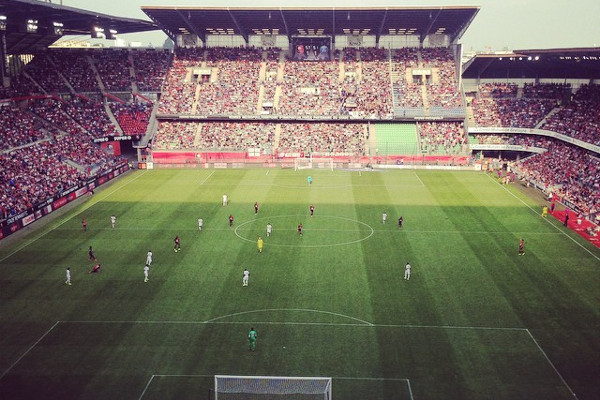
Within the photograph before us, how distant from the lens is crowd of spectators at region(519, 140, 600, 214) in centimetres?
4828

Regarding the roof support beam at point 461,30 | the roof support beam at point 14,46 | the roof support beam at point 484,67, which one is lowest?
the roof support beam at point 484,67

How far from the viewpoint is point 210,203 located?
50.0m

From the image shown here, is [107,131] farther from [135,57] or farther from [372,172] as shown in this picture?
[372,172]

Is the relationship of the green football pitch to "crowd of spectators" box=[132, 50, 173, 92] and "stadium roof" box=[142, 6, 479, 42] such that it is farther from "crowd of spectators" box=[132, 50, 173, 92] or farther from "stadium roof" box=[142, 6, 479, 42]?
"crowd of spectators" box=[132, 50, 173, 92]

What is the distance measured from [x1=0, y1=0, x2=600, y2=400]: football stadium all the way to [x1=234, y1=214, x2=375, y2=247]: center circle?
0.97 feet

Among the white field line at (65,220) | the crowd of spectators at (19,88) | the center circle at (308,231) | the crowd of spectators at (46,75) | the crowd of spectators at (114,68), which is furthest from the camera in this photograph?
the crowd of spectators at (114,68)

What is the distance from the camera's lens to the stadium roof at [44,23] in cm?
5922

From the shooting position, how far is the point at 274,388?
760 inches

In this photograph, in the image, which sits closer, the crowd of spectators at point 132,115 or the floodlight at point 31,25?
the floodlight at point 31,25

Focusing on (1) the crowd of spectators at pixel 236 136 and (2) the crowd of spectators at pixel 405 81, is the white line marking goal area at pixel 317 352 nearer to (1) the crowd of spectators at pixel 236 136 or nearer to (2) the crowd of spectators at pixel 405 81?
(1) the crowd of spectators at pixel 236 136

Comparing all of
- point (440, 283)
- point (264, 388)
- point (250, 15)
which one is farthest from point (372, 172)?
point (264, 388)

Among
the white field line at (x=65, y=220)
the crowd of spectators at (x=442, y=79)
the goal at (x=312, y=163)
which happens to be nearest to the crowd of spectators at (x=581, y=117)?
the crowd of spectators at (x=442, y=79)

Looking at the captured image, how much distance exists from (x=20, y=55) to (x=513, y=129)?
6866 cm

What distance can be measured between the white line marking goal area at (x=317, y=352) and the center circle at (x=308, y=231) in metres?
11.6
